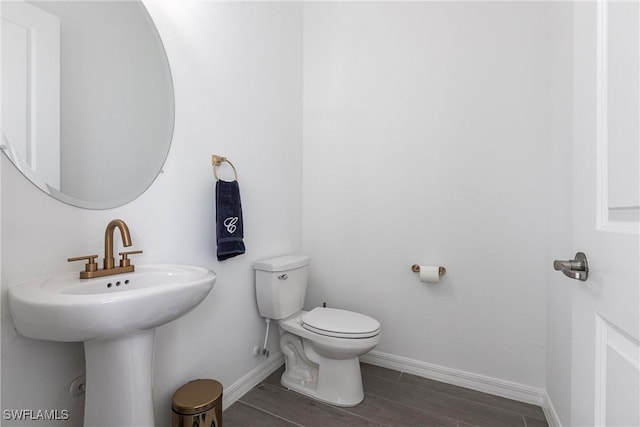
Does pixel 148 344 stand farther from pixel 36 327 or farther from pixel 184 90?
pixel 184 90

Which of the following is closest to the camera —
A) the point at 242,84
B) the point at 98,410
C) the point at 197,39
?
the point at 98,410

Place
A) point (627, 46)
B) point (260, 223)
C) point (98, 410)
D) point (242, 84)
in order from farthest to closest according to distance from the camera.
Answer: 1. point (260, 223)
2. point (242, 84)
3. point (98, 410)
4. point (627, 46)

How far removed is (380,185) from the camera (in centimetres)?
200

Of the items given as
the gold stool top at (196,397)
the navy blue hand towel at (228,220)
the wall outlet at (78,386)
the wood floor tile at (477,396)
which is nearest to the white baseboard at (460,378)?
the wood floor tile at (477,396)

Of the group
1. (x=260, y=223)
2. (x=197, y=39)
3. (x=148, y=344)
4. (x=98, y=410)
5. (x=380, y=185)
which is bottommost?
(x=98, y=410)

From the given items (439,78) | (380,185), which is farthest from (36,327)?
(439,78)

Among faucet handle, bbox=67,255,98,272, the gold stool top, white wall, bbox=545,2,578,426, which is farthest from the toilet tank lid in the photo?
white wall, bbox=545,2,578,426

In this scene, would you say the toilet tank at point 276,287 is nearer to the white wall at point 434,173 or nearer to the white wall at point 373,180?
the white wall at point 373,180

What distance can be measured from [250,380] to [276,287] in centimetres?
56

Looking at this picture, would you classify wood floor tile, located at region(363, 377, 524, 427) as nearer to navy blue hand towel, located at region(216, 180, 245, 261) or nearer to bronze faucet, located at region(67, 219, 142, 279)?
navy blue hand towel, located at region(216, 180, 245, 261)

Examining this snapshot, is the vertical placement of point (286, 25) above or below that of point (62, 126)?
above

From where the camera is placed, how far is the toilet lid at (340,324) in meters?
1.53

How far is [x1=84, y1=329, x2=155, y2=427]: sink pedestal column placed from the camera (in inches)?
37.0

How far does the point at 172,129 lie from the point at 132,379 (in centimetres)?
98
